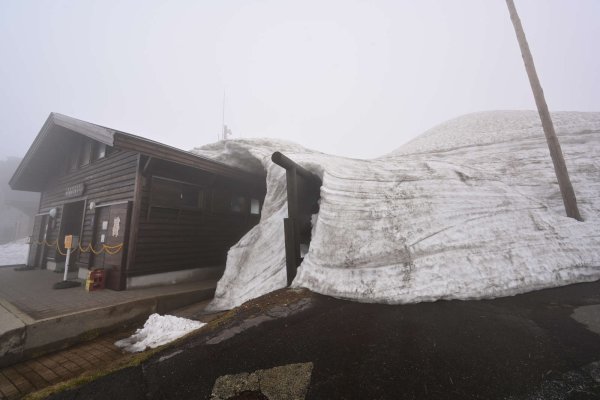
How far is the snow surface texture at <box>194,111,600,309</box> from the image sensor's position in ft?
14.5

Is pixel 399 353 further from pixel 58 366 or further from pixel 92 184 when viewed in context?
pixel 92 184

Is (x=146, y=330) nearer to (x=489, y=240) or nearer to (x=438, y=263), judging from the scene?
(x=438, y=263)

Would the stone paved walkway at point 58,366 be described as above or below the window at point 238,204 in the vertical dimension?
below

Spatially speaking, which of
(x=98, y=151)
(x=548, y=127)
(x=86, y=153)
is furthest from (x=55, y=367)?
(x=548, y=127)

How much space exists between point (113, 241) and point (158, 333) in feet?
14.7

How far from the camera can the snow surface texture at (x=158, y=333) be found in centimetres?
465

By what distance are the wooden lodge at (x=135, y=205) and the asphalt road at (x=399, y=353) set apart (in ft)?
18.3

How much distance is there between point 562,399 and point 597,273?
14.4ft

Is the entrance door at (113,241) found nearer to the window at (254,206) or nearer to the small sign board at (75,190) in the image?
the small sign board at (75,190)

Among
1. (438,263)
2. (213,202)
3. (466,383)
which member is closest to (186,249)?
(213,202)

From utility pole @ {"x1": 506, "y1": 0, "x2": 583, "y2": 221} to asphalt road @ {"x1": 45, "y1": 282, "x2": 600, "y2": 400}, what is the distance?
3328mm

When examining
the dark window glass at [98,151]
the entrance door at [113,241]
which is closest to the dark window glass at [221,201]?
→ the entrance door at [113,241]

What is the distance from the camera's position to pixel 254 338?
3248 millimetres

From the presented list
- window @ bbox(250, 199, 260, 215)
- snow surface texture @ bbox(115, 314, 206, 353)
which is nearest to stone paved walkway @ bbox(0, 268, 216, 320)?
snow surface texture @ bbox(115, 314, 206, 353)
